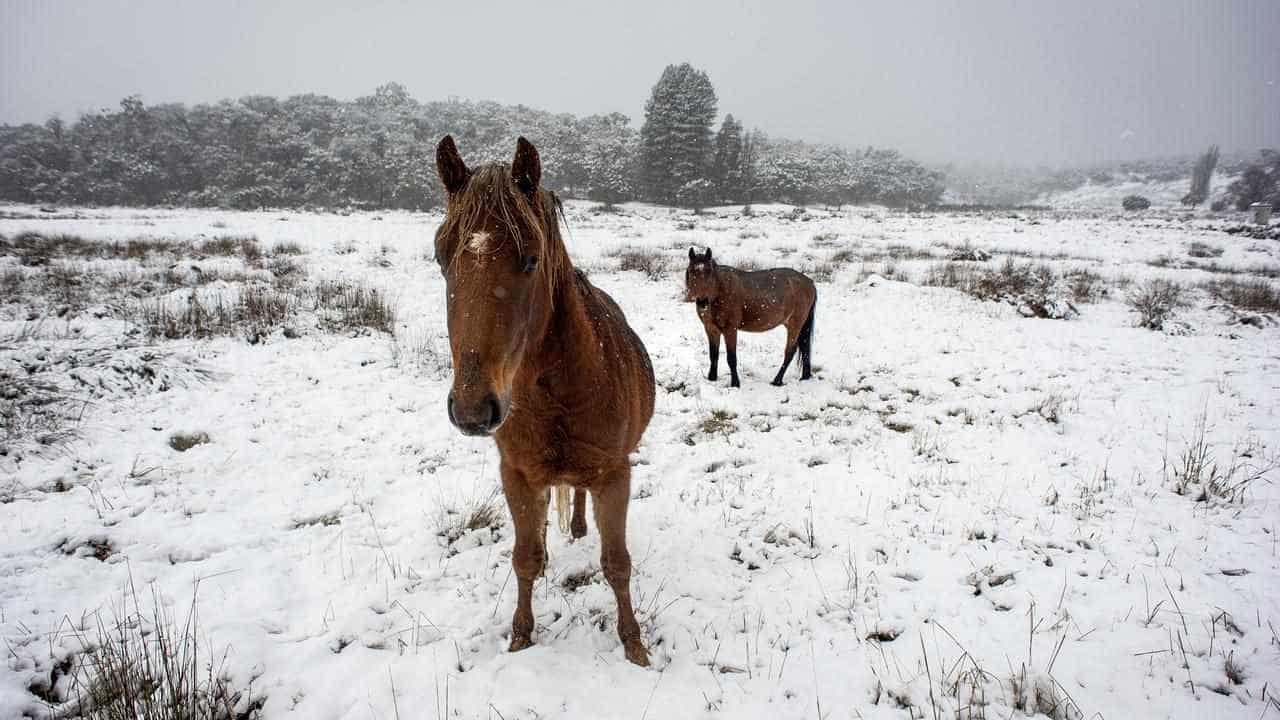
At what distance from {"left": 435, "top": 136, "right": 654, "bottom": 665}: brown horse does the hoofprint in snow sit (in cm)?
63

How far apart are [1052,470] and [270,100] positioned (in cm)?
7856

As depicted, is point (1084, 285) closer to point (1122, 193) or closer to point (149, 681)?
point (149, 681)

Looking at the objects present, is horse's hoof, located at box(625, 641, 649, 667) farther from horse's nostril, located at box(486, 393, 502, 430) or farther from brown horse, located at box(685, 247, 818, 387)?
brown horse, located at box(685, 247, 818, 387)

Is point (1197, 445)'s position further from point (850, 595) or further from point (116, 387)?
Result: point (116, 387)

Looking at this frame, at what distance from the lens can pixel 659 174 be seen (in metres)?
43.1

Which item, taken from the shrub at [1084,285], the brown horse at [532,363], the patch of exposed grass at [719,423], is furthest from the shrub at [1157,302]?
the brown horse at [532,363]

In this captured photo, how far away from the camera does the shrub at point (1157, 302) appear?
949 centimetres

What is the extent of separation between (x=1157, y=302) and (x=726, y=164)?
123ft

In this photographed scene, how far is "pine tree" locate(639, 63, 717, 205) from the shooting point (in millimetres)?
42594

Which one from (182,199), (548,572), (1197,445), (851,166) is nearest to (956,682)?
(548,572)

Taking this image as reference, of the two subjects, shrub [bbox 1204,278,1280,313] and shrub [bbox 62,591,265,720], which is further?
shrub [bbox 1204,278,1280,313]

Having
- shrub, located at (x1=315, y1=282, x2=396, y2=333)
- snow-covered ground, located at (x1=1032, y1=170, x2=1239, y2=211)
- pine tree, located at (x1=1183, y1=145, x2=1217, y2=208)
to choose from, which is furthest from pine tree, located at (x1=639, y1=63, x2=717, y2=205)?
pine tree, located at (x1=1183, y1=145, x2=1217, y2=208)

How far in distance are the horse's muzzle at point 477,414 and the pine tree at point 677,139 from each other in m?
43.3

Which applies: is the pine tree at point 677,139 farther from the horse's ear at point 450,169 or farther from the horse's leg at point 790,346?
the horse's ear at point 450,169
